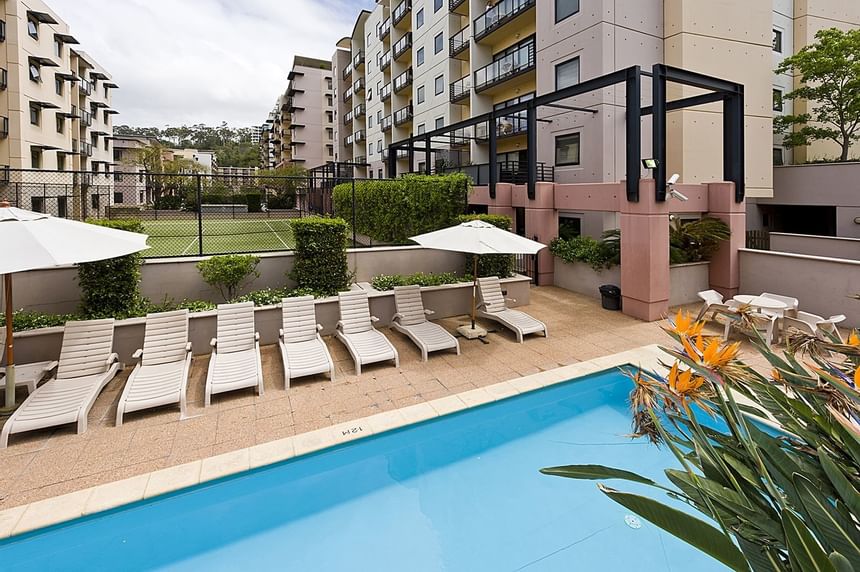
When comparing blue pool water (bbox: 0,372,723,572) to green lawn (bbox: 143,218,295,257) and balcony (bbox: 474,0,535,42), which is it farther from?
balcony (bbox: 474,0,535,42)

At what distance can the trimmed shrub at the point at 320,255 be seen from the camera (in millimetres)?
10531

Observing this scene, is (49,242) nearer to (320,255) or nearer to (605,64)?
(320,255)

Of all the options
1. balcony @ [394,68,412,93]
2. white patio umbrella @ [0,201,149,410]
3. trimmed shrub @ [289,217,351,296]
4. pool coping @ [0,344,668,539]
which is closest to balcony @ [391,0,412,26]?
balcony @ [394,68,412,93]

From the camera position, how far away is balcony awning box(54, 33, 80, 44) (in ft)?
121

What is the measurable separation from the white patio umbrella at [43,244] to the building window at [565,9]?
1769 centimetres

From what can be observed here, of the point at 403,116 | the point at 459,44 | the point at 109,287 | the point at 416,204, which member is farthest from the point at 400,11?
the point at 109,287

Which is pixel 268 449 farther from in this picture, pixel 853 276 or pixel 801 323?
pixel 853 276

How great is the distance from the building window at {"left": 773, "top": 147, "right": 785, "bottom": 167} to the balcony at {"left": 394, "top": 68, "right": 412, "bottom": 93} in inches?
924

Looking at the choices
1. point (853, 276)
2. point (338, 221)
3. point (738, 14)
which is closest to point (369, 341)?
point (338, 221)

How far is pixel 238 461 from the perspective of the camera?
5.43 metres

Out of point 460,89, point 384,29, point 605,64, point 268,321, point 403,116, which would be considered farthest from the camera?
point 384,29

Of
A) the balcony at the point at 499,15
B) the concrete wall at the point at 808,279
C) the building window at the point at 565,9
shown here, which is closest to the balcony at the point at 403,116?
the balcony at the point at 499,15

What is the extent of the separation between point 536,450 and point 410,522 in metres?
2.09

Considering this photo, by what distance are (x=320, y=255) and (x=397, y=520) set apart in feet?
22.5
